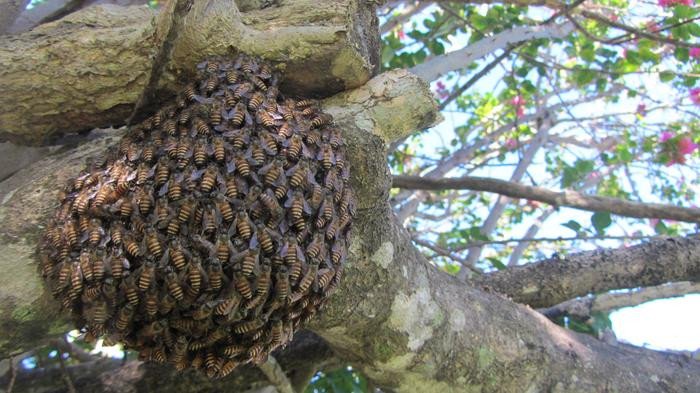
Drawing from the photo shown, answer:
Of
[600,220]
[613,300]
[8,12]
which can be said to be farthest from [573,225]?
[8,12]

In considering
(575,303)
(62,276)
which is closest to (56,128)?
(62,276)

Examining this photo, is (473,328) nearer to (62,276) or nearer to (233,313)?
(233,313)

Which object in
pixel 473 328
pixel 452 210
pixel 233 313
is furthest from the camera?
pixel 452 210

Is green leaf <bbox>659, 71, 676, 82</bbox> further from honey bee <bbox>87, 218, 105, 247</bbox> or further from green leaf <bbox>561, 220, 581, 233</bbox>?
honey bee <bbox>87, 218, 105, 247</bbox>

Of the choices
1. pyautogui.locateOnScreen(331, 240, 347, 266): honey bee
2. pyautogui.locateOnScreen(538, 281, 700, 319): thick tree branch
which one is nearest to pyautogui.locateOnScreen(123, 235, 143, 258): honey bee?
pyautogui.locateOnScreen(331, 240, 347, 266): honey bee

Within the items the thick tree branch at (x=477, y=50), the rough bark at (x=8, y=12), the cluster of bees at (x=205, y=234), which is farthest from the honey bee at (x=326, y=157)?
the thick tree branch at (x=477, y=50)

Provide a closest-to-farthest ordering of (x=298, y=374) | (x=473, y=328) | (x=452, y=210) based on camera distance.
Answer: (x=473, y=328) → (x=298, y=374) → (x=452, y=210)

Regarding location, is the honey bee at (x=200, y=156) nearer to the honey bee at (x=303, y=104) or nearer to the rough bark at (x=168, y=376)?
the honey bee at (x=303, y=104)
